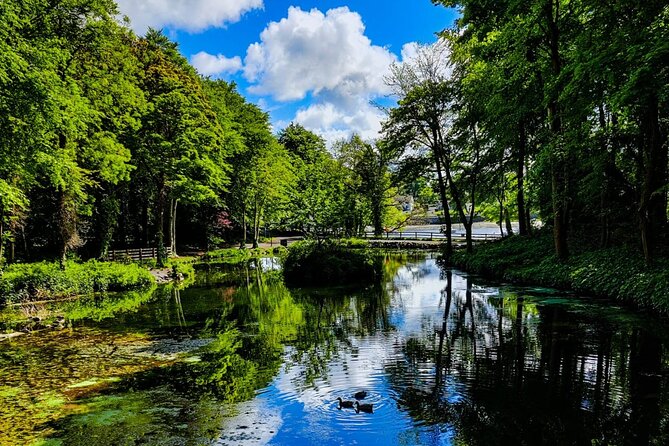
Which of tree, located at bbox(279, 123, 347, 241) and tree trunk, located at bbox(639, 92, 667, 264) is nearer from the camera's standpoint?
tree trunk, located at bbox(639, 92, 667, 264)

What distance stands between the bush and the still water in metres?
6.68

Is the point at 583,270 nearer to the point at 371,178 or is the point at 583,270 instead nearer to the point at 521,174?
the point at 521,174

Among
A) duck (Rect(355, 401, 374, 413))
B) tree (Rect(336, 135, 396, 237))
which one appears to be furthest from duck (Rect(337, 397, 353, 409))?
tree (Rect(336, 135, 396, 237))

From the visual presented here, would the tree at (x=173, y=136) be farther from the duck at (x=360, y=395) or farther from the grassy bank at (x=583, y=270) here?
the duck at (x=360, y=395)

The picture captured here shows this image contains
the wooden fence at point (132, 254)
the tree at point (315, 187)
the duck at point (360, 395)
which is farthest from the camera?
the tree at point (315, 187)

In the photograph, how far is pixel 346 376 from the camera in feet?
26.5

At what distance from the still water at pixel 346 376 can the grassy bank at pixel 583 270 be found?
76 cm

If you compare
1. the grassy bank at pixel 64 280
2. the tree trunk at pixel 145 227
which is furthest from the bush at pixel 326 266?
the tree trunk at pixel 145 227

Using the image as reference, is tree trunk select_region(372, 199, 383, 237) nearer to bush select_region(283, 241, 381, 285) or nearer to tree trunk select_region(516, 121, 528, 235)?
tree trunk select_region(516, 121, 528, 235)

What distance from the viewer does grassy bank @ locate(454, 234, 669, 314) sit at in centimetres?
1184

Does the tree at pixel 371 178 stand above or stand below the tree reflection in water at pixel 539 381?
above

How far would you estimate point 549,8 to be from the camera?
607 inches

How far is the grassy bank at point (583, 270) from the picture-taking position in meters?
11.8

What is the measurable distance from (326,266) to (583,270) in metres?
10.8
